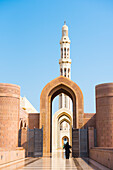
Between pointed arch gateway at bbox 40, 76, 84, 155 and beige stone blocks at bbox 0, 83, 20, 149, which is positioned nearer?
beige stone blocks at bbox 0, 83, 20, 149

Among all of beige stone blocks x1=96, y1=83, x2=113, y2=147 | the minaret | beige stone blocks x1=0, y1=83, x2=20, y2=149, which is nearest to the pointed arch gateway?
beige stone blocks x1=96, y1=83, x2=113, y2=147

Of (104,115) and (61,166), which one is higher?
(104,115)

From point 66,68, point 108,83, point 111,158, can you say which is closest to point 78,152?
point 108,83

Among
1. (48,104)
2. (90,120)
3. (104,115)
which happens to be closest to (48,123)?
(48,104)

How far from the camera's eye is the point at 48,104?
21.8m

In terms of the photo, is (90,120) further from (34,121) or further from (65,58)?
(65,58)

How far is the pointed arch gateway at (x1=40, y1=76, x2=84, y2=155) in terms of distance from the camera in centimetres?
2083

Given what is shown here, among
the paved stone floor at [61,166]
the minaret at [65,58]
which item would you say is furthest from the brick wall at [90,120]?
the minaret at [65,58]

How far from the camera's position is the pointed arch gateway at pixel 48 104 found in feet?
68.3

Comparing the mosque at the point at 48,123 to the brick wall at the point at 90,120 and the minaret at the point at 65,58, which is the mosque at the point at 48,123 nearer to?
the brick wall at the point at 90,120

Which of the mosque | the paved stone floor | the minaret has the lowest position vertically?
the paved stone floor

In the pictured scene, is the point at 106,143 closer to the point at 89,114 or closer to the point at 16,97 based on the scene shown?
the point at 89,114

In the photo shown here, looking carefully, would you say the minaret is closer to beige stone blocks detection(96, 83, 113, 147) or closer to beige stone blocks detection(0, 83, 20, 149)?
beige stone blocks detection(96, 83, 113, 147)

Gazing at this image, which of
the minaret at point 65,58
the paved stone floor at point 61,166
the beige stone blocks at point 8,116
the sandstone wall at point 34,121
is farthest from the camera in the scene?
the minaret at point 65,58
